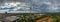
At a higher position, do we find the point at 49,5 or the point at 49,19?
the point at 49,5

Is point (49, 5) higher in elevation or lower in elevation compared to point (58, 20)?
higher

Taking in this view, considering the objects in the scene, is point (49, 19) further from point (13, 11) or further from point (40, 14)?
point (13, 11)

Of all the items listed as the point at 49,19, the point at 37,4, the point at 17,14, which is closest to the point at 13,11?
the point at 17,14

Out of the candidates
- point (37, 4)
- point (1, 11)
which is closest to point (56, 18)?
point (37, 4)

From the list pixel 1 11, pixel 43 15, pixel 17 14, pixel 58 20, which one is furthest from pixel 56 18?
pixel 1 11

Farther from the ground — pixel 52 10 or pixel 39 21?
pixel 52 10

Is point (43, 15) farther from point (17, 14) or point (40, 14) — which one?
point (17, 14)

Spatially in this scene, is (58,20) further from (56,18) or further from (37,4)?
(37,4)
